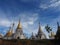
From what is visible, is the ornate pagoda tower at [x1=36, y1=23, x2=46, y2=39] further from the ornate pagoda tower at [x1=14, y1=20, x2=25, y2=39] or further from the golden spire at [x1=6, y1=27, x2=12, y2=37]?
the golden spire at [x1=6, y1=27, x2=12, y2=37]

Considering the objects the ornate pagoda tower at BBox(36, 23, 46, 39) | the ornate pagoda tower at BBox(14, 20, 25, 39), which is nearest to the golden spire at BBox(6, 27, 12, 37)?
the ornate pagoda tower at BBox(14, 20, 25, 39)

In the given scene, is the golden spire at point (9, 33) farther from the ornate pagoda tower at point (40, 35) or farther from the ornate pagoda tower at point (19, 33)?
the ornate pagoda tower at point (40, 35)

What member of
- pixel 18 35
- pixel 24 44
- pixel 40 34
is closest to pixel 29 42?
pixel 24 44

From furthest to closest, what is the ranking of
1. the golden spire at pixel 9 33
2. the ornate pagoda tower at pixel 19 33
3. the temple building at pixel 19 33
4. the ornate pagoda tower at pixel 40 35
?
1. the golden spire at pixel 9 33
2. the ornate pagoda tower at pixel 40 35
3. the ornate pagoda tower at pixel 19 33
4. the temple building at pixel 19 33

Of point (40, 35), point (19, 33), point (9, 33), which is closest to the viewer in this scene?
point (19, 33)

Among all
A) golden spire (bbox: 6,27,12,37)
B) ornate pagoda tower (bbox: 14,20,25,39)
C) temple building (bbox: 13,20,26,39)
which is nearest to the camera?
temple building (bbox: 13,20,26,39)

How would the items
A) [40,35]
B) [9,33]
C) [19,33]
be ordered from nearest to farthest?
[19,33] → [40,35] → [9,33]

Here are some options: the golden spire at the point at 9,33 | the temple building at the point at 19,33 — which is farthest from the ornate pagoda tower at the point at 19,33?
the golden spire at the point at 9,33

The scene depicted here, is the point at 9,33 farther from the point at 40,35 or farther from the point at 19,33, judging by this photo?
the point at 40,35

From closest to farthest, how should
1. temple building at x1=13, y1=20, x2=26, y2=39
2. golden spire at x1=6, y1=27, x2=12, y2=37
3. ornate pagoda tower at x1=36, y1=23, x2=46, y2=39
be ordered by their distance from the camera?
temple building at x1=13, y1=20, x2=26, y2=39
ornate pagoda tower at x1=36, y1=23, x2=46, y2=39
golden spire at x1=6, y1=27, x2=12, y2=37

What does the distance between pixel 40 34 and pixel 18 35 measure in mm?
8497

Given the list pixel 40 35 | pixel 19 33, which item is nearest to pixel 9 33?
pixel 19 33

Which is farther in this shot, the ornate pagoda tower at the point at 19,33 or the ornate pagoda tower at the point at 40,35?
the ornate pagoda tower at the point at 40,35

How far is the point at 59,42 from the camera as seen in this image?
15055 mm
